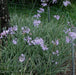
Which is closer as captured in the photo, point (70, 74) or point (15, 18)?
point (70, 74)

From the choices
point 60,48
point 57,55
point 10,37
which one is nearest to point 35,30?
point 10,37

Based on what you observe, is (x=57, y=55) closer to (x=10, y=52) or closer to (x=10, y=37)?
(x=10, y=52)

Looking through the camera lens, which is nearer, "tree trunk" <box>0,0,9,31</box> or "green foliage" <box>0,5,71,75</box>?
"green foliage" <box>0,5,71,75</box>

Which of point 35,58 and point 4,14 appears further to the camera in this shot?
point 4,14

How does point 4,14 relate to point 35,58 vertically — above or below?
above

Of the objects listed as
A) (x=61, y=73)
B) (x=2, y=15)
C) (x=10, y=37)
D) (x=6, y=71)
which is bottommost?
(x=61, y=73)

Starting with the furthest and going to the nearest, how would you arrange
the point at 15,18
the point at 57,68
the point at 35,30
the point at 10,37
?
the point at 15,18 → the point at 35,30 → the point at 10,37 → the point at 57,68

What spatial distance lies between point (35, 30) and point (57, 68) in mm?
963

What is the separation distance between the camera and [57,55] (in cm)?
239

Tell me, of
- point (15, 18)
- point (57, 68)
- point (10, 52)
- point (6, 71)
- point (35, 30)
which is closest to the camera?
point (6, 71)

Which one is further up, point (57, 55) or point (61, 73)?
point (57, 55)

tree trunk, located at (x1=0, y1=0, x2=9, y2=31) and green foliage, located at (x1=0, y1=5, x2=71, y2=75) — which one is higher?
tree trunk, located at (x1=0, y1=0, x2=9, y2=31)

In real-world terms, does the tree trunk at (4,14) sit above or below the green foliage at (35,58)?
above

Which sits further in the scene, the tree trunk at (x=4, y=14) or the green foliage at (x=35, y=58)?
the tree trunk at (x=4, y=14)
